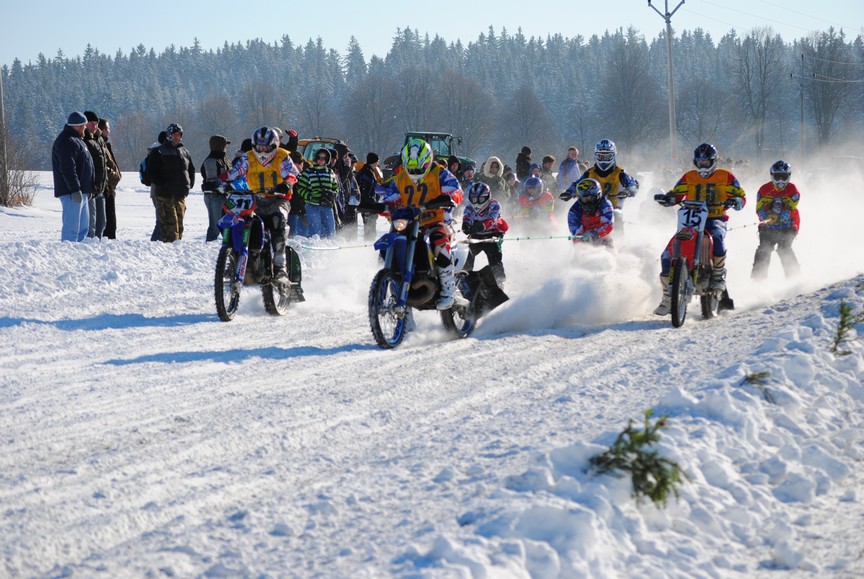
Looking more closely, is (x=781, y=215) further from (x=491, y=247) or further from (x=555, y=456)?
(x=555, y=456)

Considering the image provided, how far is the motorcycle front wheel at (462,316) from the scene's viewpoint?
380 inches

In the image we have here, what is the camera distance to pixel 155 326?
9.90 meters

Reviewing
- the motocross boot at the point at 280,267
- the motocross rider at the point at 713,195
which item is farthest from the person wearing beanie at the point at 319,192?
the motocross rider at the point at 713,195

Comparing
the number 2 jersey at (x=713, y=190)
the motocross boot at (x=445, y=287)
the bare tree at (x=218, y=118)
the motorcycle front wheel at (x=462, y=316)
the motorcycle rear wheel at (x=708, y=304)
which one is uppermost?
the bare tree at (x=218, y=118)

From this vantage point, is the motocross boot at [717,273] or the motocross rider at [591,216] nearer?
the motocross boot at [717,273]

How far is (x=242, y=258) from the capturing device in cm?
1023

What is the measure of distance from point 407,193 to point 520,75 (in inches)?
6378

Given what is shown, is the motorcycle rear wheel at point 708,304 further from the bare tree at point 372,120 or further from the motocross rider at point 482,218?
the bare tree at point 372,120

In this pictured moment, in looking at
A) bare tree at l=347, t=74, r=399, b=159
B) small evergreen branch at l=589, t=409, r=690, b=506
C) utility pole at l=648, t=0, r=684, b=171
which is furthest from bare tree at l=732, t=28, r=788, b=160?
small evergreen branch at l=589, t=409, r=690, b=506

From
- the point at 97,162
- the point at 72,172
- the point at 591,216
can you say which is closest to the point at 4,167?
the point at 97,162

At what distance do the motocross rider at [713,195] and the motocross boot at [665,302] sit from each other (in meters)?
0.15

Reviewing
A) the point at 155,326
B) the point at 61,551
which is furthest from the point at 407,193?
the point at 61,551

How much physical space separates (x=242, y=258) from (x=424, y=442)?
17.2ft

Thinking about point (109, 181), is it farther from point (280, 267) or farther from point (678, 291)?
point (678, 291)
